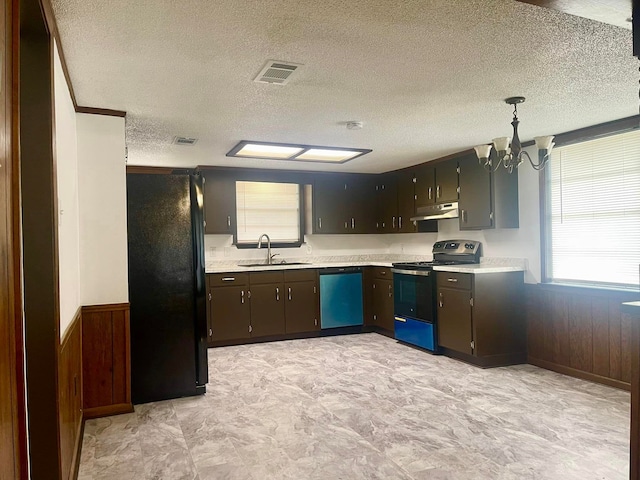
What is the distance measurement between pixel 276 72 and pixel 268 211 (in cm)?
386

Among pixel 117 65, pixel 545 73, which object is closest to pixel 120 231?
pixel 117 65

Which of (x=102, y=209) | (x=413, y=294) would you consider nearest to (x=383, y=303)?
(x=413, y=294)

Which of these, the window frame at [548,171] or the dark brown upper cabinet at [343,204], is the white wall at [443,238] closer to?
the window frame at [548,171]

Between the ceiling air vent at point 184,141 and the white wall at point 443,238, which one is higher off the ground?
the ceiling air vent at point 184,141

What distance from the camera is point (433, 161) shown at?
5828 millimetres

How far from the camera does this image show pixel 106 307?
136 inches

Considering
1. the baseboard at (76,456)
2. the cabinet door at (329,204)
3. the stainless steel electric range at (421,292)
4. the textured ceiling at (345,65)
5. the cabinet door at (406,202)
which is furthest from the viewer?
the cabinet door at (329,204)

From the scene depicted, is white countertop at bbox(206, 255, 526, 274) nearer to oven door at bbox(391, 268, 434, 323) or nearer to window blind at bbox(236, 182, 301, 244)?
oven door at bbox(391, 268, 434, 323)

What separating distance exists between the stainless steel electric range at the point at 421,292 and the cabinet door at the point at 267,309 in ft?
4.77

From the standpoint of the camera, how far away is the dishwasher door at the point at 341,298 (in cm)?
615

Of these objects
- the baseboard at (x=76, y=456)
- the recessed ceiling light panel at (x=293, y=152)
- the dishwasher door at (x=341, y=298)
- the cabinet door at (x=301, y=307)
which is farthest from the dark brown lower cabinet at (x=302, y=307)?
the baseboard at (x=76, y=456)

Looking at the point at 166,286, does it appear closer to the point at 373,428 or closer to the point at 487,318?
the point at 373,428

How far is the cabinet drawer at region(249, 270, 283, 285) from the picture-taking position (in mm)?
5766

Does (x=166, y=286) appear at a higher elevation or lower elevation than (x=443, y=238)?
lower
